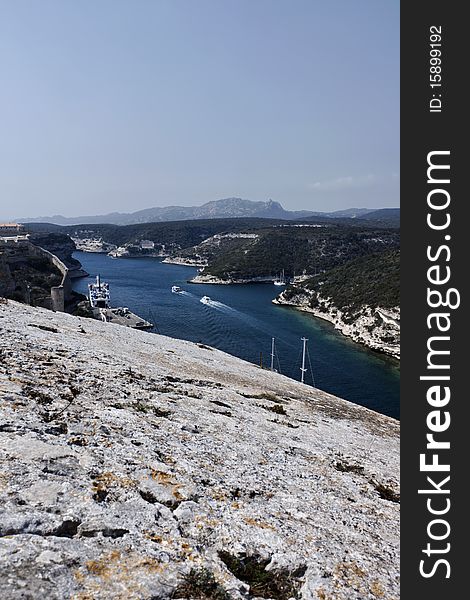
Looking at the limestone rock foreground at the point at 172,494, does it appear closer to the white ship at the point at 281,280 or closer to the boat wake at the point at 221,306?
the boat wake at the point at 221,306

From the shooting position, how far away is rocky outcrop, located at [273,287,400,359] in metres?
62.9

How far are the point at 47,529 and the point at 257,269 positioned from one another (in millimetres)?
130570

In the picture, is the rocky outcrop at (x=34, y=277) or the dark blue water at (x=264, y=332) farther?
the dark blue water at (x=264, y=332)

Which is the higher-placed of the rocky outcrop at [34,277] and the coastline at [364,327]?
the rocky outcrop at [34,277]

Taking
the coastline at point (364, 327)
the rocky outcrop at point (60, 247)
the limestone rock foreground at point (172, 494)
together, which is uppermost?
the rocky outcrop at point (60, 247)

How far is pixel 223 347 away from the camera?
195ft

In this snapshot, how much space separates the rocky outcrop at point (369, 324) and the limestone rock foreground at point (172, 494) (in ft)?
186

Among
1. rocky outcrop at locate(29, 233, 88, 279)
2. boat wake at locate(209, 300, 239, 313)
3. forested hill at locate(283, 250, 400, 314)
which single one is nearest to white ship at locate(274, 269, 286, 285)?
forested hill at locate(283, 250, 400, 314)

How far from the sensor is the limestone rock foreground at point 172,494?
354 cm

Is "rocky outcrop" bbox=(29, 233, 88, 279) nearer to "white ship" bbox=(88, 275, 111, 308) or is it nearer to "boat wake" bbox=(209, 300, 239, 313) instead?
"white ship" bbox=(88, 275, 111, 308)

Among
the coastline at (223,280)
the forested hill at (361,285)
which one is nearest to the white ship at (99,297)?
the forested hill at (361,285)

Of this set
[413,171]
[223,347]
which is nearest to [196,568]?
[413,171]

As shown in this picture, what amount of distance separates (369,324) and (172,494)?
225ft

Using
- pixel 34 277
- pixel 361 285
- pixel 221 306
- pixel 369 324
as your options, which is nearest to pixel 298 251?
pixel 361 285
